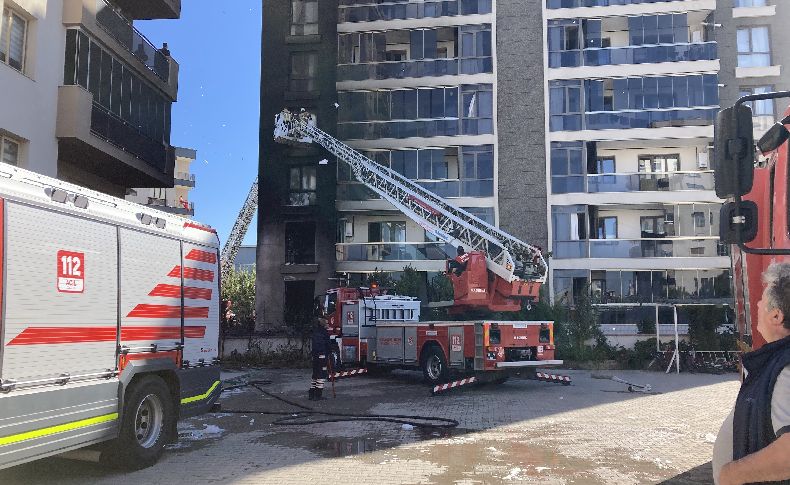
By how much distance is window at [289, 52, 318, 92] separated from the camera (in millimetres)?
33156

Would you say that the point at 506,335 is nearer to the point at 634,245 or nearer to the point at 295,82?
the point at 634,245

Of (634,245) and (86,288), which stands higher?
(634,245)


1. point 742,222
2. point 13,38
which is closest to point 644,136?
point 13,38

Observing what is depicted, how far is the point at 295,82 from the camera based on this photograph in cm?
3334

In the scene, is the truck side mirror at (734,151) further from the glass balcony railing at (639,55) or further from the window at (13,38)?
the glass balcony railing at (639,55)

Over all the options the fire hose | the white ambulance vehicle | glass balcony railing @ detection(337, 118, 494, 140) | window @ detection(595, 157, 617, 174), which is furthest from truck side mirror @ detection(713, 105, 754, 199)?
window @ detection(595, 157, 617, 174)

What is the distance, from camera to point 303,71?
33.5 meters

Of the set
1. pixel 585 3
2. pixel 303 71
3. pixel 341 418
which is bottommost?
pixel 341 418

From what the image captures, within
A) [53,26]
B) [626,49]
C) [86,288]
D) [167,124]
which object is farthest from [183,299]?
[626,49]

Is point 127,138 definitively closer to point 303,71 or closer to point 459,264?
point 459,264

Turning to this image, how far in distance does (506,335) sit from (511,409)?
8.65 ft

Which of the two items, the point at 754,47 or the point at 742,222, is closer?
the point at 742,222

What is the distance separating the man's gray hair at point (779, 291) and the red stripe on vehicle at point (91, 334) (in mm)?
5818

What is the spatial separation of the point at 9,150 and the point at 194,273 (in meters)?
7.80
